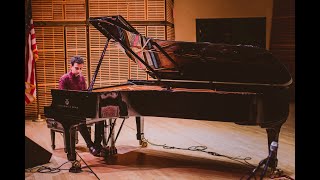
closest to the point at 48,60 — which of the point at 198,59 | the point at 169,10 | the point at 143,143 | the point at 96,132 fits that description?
the point at 169,10

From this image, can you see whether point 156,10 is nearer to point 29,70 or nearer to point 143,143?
point 29,70

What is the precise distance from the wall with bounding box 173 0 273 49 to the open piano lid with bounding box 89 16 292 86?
4.78m

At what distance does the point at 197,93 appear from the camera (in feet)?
14.8

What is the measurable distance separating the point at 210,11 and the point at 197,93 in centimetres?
594

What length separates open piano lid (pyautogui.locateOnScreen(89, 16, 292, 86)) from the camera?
448 cm

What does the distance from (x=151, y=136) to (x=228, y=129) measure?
146 cm

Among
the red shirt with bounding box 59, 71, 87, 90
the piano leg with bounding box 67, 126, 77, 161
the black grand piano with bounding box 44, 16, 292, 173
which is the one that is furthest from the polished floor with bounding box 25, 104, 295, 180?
the red shirt with bounding box 59, 71, 87, 90

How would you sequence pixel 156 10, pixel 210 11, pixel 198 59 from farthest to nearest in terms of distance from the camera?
pixel 210 11 < pixel 156 10 < pixel 198 59

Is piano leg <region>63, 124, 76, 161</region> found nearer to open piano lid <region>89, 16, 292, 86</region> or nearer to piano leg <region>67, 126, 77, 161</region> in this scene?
piano leg <region>67, 126, 77, 161</region>

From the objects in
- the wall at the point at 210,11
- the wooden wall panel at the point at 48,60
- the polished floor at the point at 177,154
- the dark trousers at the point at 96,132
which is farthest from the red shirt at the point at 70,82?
the wall at the point at 210,11

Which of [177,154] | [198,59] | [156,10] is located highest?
[156,10]

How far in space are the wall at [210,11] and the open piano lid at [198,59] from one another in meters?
4.78

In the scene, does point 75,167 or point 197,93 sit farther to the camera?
point 75,167

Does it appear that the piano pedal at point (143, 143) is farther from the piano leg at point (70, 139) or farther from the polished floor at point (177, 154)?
the piano leg at point (70, 139)
